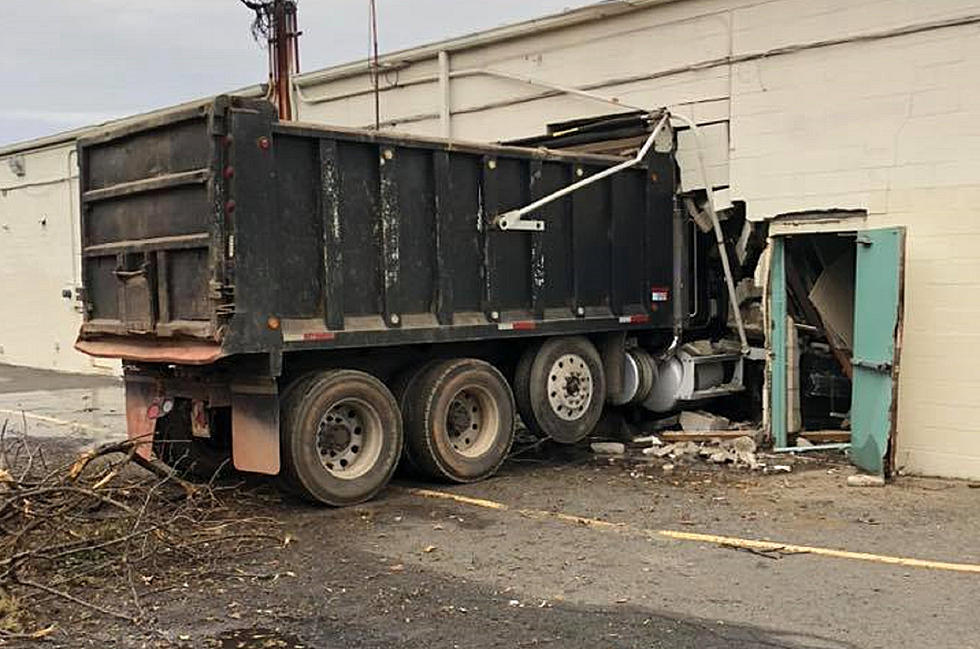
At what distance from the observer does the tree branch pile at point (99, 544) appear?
5520 millimetres

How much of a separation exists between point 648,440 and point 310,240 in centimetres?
457

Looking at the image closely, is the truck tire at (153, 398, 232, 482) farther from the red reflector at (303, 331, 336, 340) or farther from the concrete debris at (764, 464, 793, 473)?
the concrete debris at (764, 464, 793, 473)

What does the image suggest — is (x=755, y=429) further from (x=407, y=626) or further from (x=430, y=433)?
(x=407, y=626)

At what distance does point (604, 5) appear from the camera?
37.8 feet

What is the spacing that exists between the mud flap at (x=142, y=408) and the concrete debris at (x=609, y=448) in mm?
4418

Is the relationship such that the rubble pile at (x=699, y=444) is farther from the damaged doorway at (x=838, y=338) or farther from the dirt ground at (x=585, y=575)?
the dirt ground at (x=585, y=575)

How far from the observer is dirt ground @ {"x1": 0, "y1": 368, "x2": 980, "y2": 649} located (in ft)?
16.9

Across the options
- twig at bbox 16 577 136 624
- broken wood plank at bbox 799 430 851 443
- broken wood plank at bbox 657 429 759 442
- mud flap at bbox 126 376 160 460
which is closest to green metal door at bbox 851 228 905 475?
broken wood plank at bbox 799 430 851 443

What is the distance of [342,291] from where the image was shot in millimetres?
7938

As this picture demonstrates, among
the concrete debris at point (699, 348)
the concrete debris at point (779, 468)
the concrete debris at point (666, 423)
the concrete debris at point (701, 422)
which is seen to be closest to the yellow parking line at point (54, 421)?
the concrete debris at point (666, 423)

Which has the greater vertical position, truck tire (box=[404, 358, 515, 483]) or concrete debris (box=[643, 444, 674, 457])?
truck tire (box=[404, 358, 515, 483])

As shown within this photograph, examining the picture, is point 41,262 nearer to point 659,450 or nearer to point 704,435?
point 659,450

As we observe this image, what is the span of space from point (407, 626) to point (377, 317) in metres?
3.37

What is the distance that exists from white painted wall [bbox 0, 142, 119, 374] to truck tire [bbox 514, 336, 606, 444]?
12.2m
